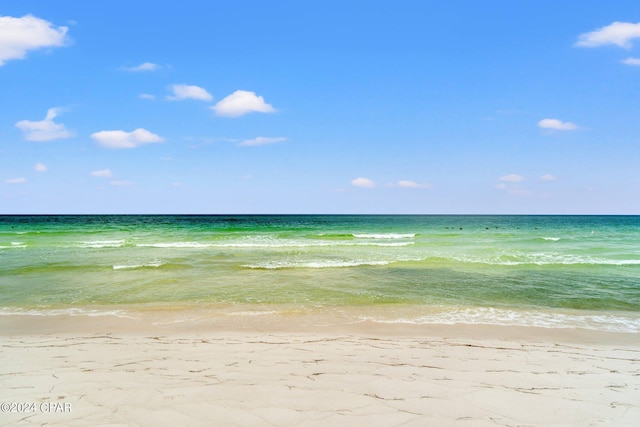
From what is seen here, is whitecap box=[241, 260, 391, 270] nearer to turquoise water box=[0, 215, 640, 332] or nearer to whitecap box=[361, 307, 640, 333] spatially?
turquoise water box=[0, 215, 640, 332]

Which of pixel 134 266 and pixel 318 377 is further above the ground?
pixel 318 377

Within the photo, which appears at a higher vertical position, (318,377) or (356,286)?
(318,377)

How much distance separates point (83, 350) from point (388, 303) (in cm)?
672

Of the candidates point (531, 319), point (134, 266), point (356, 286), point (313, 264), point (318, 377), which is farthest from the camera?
point (313, 264)

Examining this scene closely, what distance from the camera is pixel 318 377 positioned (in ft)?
16.0

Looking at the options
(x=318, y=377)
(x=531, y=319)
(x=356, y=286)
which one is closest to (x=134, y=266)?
(x=356, y=286)

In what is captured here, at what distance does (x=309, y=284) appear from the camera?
12492 mm

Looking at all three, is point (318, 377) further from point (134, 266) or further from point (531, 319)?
point (134, 266)

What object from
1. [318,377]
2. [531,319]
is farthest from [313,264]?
[318,377]

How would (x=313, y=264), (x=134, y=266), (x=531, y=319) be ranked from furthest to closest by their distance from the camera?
(x=313, y=264) → (x=134, y=266) → (x=531, y=319)

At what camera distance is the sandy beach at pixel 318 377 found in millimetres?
3908

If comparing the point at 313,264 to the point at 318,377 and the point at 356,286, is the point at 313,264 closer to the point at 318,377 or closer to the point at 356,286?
the point at 356,286

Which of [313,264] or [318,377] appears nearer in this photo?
[318,377]

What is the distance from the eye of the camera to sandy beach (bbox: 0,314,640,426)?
3.91 m
